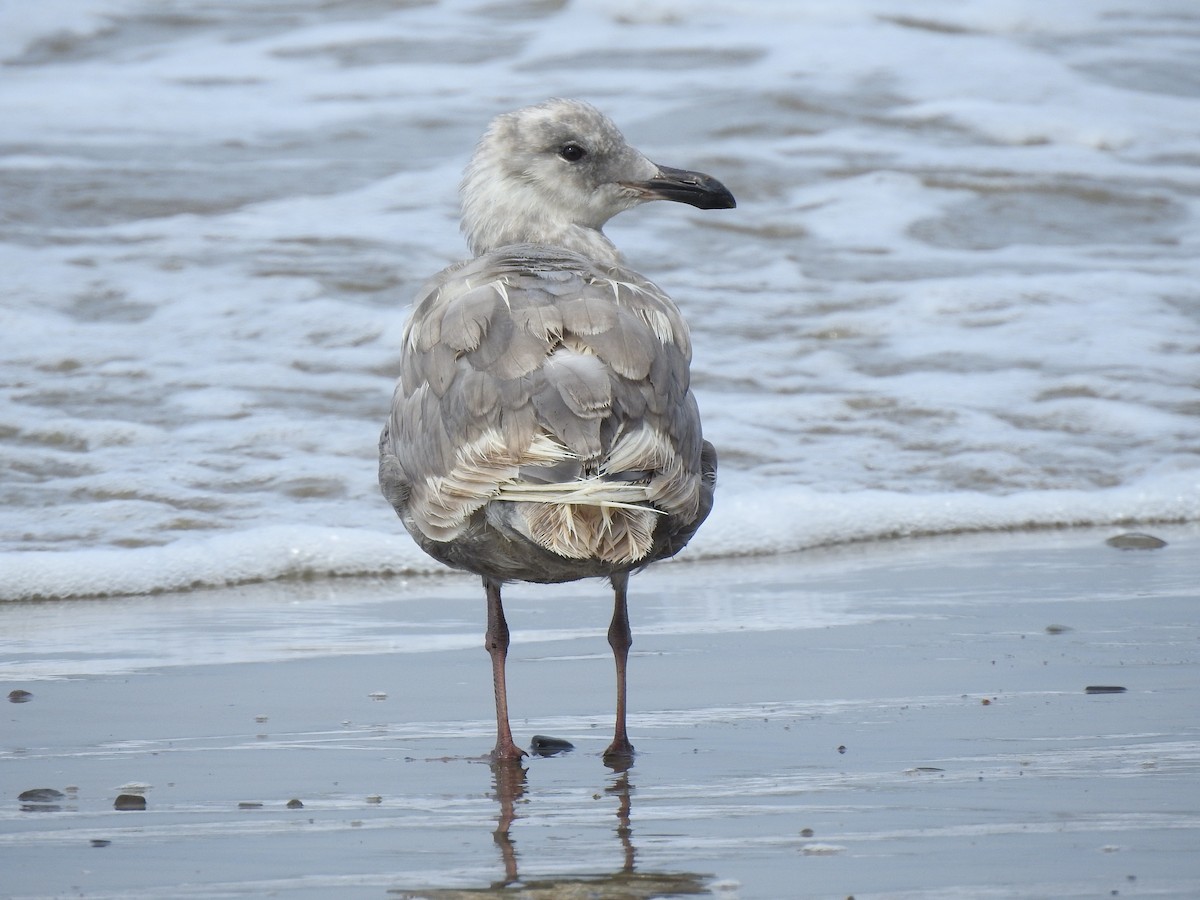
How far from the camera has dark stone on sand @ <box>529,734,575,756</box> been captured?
394 cm

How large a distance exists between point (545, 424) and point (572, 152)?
1.82 meters

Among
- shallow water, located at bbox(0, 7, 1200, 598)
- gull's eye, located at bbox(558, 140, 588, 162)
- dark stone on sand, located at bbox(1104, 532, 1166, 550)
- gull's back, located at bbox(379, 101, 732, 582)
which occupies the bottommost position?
dark stone on sand, located at bbox(1104, 532, 1166, 550)

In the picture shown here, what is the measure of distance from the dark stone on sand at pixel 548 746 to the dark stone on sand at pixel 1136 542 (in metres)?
2.91

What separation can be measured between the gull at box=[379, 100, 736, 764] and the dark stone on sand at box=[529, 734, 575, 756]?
0.10 meters

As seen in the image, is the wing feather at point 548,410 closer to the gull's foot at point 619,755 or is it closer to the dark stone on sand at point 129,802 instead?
the gull's foot at point 619,755

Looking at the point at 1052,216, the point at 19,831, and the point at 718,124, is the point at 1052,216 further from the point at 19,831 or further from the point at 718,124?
the point at 19,831

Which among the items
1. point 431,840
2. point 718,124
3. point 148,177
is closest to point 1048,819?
point 431,840

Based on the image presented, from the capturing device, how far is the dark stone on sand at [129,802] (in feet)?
11.1

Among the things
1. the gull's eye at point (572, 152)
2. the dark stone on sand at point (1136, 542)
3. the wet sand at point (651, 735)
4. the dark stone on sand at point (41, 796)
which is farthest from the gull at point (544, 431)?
the dark stone on sand at point (1136, 542)

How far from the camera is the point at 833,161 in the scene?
1318 centimetres

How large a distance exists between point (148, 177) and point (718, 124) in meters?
4.32

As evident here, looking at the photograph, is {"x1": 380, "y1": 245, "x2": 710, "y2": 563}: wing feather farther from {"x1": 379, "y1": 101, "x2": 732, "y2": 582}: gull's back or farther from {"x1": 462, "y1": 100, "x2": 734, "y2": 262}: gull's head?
{"x1": 462, "y1": 100, "x2": 734, "y2": 262}: gull's head

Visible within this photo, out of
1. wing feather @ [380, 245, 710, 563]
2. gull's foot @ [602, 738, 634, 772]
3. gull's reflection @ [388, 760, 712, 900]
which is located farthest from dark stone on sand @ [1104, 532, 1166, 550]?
gull's reflection @ [388, 760, 712, 900]

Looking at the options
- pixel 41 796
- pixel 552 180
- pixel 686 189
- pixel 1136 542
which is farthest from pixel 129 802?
pixel 1136 542
